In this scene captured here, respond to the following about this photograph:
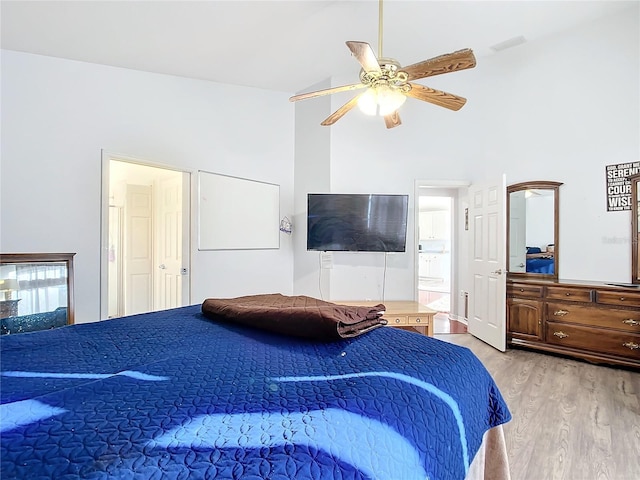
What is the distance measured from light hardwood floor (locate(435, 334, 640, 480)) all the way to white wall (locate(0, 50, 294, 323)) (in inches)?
117

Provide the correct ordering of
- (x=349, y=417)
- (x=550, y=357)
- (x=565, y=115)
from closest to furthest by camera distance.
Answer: (x=349, y=417) → (x=550, y=357) → (x=565, y=115)

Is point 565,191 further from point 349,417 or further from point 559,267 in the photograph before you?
point 349,417

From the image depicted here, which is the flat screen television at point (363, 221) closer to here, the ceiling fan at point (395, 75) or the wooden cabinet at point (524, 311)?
the wooden cabinet at point (524, 311)

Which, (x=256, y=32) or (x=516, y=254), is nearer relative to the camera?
(x=256, y=32)


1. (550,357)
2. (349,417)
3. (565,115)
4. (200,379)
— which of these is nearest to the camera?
(349,417)

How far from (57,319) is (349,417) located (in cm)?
272

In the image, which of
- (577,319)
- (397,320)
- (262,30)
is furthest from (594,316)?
(262,30)

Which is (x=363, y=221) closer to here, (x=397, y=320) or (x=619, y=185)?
(x=397, y=320)

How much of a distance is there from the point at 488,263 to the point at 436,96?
256 centimetres

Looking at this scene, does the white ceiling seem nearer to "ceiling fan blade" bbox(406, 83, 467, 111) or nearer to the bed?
"ceiling fan blade" bbox(406, 83, 467, 111)

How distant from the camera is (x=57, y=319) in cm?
254

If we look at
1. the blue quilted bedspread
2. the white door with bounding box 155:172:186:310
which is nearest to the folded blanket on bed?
the blue quilted bedspread

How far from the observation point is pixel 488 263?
13.7 ft

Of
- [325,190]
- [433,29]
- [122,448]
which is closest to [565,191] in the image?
[433,29]
